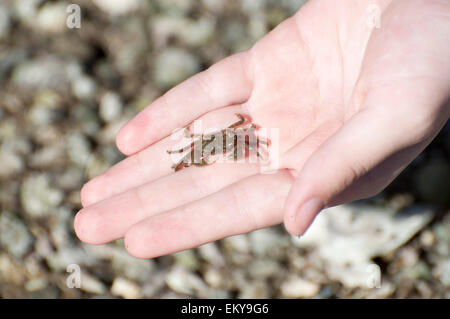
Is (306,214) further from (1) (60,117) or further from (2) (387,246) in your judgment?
(1) (60,117)

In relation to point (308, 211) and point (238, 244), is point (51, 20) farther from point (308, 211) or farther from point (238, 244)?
point (308, 211)

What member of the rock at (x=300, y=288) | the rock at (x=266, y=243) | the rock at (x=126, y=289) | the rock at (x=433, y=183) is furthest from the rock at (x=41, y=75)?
the rock at (x=433, y=183)

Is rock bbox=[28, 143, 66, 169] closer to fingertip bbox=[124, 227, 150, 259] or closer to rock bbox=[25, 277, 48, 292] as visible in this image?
rock bbox=[25, 277, 48, 292]

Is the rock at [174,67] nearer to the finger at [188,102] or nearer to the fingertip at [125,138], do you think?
the finger at [188,102]

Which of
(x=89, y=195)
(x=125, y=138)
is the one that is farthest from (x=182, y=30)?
(x=89, y=195)

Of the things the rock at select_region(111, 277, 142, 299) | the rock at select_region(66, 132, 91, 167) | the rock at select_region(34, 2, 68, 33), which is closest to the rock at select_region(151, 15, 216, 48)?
the rock at select_region(34, 2, 68, 33)
